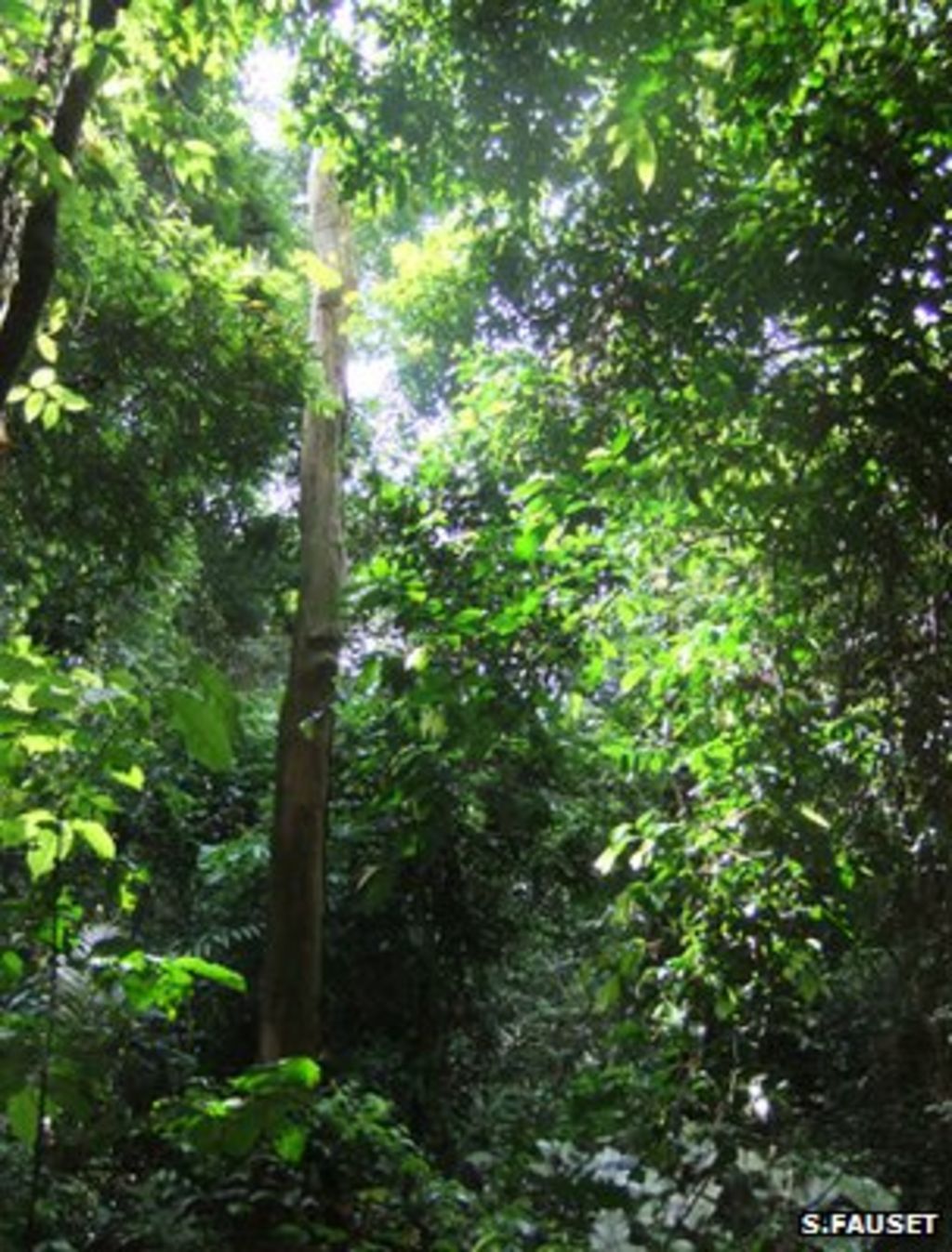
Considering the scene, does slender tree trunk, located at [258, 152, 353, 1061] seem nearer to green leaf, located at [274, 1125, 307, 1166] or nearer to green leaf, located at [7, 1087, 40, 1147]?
green leaf, located at [274, 1125, 307, 1166]

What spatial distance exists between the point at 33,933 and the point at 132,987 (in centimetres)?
27

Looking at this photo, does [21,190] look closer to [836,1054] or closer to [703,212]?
[703,212]

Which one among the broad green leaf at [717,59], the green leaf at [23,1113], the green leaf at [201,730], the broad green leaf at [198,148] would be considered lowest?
the green leaf at [23,1113]

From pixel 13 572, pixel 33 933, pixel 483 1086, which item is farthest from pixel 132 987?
pixel 483 1086

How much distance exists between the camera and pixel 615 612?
3955 millimetres

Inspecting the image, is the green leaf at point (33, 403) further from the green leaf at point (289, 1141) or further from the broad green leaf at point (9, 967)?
the green leaf at point (289, 1141)

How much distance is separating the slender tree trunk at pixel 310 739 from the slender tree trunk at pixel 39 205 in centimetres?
244

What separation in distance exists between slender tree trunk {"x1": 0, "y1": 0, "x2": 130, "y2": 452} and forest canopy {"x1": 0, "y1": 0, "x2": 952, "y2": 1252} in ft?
0.04

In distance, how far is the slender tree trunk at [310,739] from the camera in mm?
5773

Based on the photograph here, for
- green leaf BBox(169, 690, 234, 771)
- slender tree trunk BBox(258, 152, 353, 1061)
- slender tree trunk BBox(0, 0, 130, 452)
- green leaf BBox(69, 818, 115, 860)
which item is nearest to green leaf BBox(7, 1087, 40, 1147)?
green leaf BBox(69, 818, 115, 860)

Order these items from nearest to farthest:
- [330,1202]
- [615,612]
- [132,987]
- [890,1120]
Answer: [132,987], [615,612], [330,1202], [890,1120]

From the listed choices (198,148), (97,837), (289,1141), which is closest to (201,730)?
(97,837)

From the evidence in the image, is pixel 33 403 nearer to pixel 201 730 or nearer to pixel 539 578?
pixel 201 730

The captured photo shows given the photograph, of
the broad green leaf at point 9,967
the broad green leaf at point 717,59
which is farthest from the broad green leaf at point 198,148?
the broad green leaf at point 9,967
